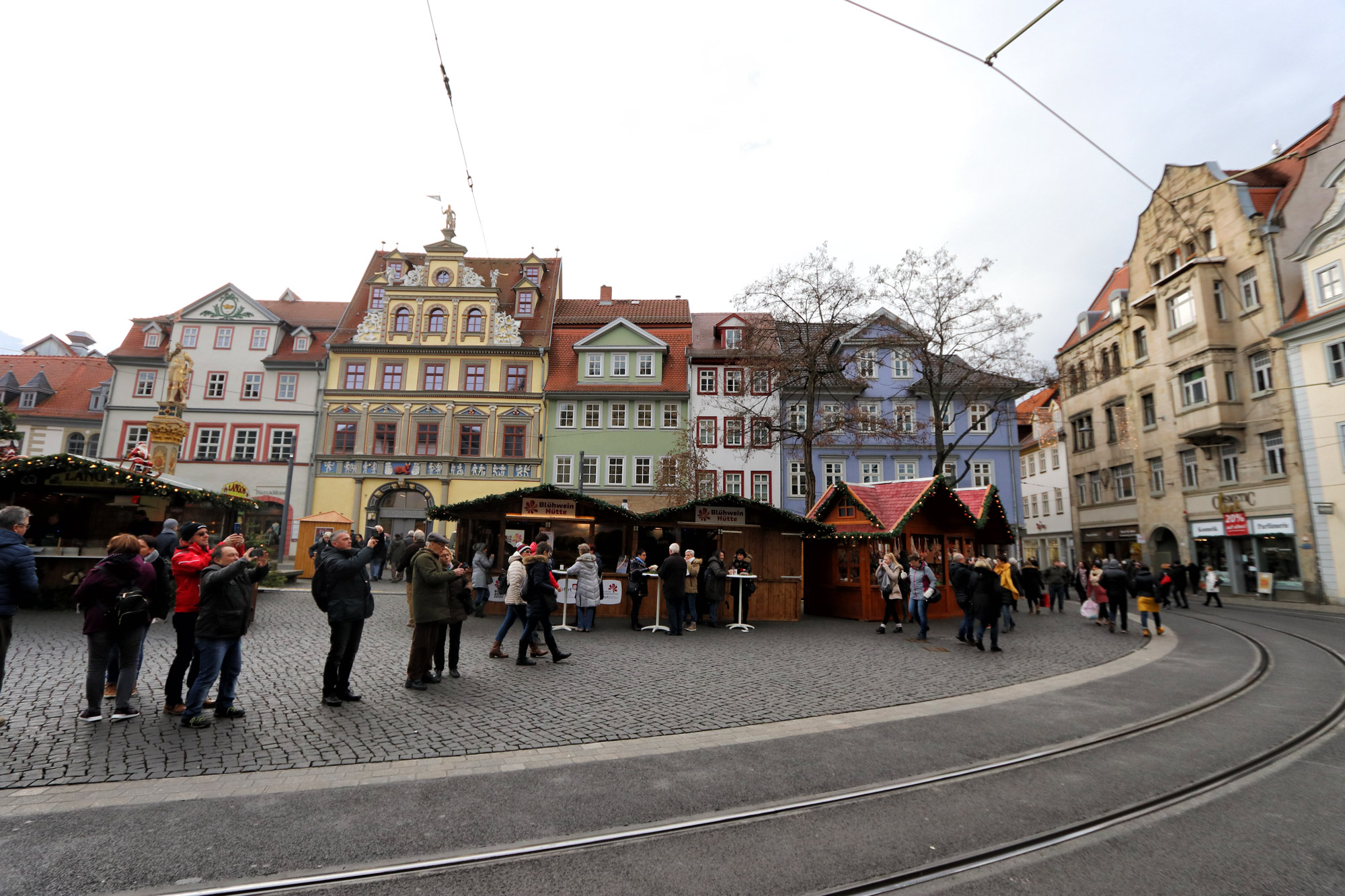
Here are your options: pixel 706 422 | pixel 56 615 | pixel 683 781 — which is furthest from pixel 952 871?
pixel 706 422

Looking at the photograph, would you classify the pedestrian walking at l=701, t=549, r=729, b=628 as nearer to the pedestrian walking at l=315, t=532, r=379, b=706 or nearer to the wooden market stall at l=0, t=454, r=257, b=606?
the pedestrian walking at l=315, t=532, r=379, b=706

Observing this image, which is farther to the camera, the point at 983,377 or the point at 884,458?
the point at 884,458

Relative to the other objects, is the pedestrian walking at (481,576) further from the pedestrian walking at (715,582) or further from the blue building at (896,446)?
the blue building at (896,446)

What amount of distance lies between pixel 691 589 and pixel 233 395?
33.3 metres

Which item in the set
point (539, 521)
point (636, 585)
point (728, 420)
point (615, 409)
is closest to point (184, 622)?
point (636, 585)

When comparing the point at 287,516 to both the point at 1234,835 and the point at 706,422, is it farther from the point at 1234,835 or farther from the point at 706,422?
the point at 1234,835

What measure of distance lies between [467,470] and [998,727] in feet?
105

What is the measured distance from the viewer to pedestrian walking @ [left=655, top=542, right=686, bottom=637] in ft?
47.1

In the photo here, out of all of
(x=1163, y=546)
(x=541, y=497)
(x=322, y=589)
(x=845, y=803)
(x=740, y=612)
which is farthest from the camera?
(x=1163, y=546)

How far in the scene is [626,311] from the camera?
42.5 meters

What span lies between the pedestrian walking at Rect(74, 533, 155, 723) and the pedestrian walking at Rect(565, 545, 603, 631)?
332 inches

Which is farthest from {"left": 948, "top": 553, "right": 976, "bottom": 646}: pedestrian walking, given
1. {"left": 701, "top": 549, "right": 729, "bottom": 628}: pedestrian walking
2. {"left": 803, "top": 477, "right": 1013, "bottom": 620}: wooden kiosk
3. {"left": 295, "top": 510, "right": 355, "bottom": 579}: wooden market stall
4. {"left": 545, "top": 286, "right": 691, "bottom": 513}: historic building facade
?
{"left": 545, "top": 286, "right": 691, "bottom": 513}: historic building facade

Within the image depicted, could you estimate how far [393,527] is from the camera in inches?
1420

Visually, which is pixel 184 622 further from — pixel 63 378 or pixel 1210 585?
pixel 63 378
